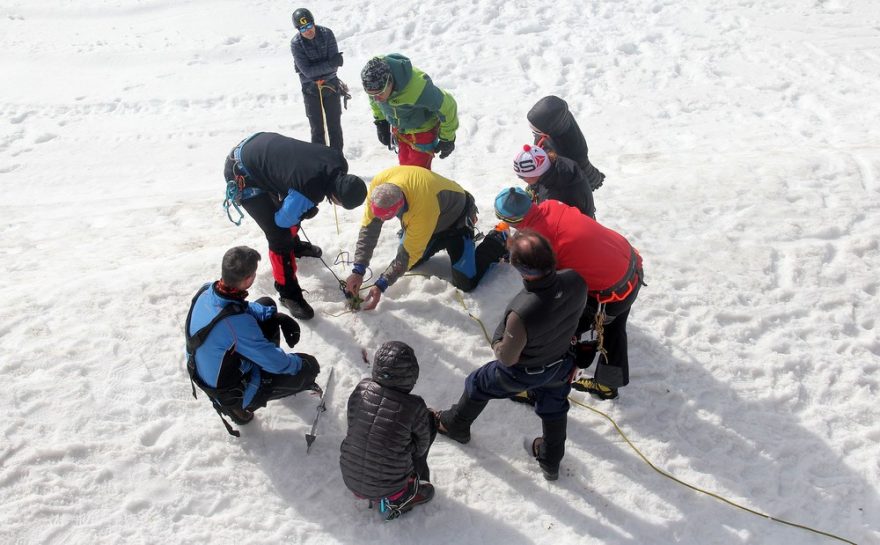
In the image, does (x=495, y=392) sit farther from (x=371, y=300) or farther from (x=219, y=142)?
(x=219, y=142)

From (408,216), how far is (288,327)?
1.29 meters

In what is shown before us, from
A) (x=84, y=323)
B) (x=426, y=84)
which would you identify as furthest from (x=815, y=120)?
(x=84, y=323)

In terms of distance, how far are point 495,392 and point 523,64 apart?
26.8 feet

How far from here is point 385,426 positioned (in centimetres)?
375

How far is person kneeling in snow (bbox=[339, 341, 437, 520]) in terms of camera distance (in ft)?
12.2

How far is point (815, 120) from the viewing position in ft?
30.9

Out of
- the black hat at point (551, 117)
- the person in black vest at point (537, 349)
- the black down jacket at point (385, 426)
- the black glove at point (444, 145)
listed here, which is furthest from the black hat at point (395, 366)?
the black glove at point (444, 145)

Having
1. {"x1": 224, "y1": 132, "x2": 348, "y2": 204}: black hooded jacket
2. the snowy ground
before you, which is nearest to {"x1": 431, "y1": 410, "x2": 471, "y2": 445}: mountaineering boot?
the snowy ground

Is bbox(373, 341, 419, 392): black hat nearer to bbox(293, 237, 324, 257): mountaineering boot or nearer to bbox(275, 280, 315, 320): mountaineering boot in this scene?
bbox(275, 280, 315, 320): mountaineering boot

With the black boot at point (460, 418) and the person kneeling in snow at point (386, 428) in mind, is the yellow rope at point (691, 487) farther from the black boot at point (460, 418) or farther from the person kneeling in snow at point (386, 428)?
the person kneeling in snow at point (386, 428)

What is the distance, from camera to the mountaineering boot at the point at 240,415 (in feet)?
15.0

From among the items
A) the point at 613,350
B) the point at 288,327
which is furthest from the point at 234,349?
the point at 613,350

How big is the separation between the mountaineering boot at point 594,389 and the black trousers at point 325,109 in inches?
194

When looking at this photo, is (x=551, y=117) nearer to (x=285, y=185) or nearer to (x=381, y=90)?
(x=381, y=90)
